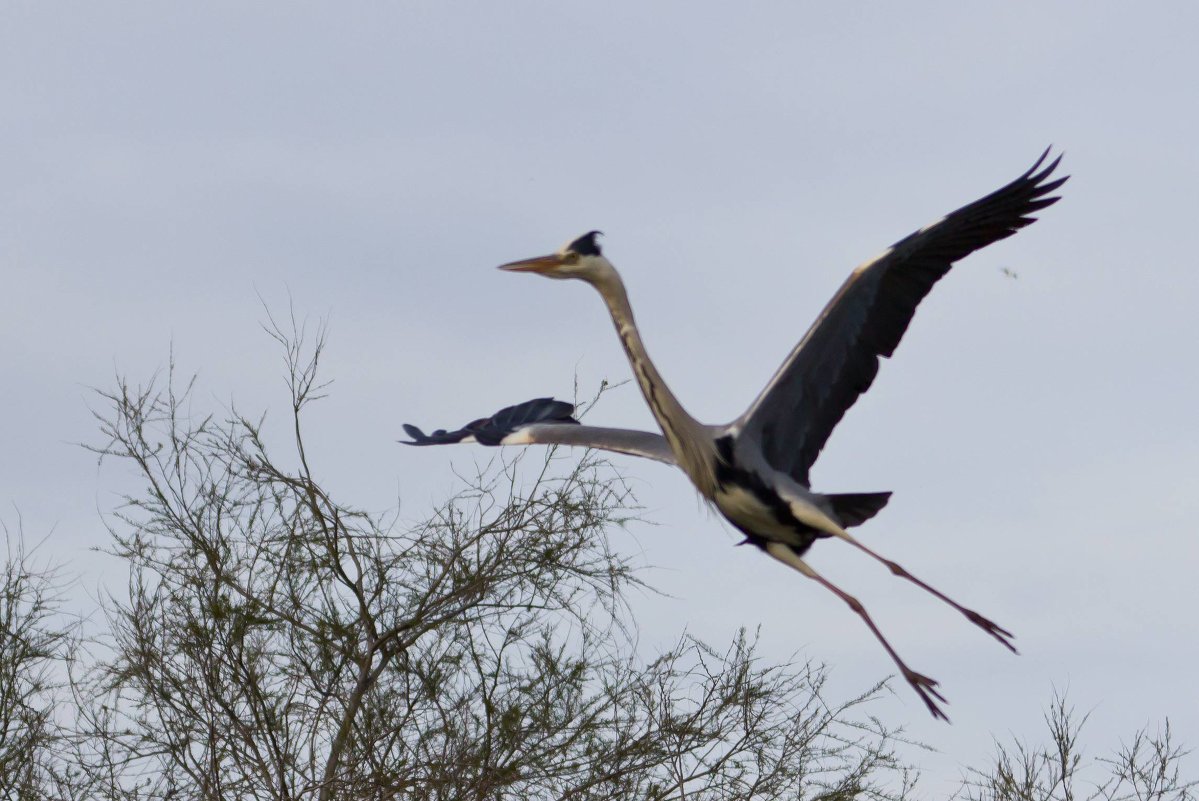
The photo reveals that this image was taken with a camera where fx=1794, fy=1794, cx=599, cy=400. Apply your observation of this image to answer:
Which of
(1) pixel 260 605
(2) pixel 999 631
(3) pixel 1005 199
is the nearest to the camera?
(2) pixel 999 631

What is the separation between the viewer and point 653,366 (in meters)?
8.47

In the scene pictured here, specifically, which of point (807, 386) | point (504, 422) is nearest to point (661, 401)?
point (807, 386)

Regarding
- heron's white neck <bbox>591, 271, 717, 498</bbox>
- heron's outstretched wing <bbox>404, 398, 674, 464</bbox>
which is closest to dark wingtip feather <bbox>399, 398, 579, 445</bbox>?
heron's outstretched wing <bbox>404, 398, 674, 464</bbox>

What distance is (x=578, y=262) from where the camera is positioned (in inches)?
325

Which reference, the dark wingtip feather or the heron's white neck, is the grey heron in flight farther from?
the dark wingtip feather

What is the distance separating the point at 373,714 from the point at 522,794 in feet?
2.80

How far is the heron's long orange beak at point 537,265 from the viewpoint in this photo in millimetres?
8312

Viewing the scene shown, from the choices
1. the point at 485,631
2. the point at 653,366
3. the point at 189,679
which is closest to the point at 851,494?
the point at 653,366

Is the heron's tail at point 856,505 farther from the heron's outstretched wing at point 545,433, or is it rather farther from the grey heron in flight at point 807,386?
the heron's outstretched wing at point 545,433

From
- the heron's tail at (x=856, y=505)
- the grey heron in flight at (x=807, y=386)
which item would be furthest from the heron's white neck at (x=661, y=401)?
the heron's tail at (x=856, y=505)

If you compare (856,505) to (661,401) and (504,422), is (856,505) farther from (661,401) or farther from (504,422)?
(504,422)

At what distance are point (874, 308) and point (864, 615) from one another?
4.61 feet

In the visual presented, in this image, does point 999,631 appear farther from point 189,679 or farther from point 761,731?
point 189,679

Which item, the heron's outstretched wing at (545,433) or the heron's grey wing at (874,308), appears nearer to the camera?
the heron's grey wing at (874,308)
